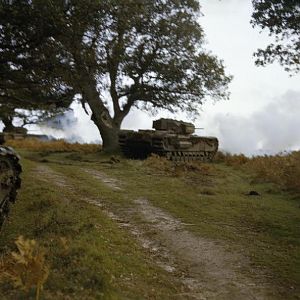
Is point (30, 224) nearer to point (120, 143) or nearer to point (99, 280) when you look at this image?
point (99, 280)

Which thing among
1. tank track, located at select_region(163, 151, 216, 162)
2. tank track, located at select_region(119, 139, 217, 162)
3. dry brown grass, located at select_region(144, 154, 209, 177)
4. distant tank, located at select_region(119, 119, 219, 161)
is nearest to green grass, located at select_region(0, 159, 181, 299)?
dry brown grass, located at select_region(144, 154, 209, 177)

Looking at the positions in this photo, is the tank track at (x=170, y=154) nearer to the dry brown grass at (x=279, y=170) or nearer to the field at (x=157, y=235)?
the dry brown grass at (x=279, y=170)

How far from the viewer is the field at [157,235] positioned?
5824 mm

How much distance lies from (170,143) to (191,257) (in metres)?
15.7

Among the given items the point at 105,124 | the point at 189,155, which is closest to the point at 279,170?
the point at 189,155

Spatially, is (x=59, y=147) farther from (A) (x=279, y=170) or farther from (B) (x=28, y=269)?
(B) (x=28, y=269)

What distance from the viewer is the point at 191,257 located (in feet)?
24.0

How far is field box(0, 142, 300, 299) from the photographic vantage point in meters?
5.82

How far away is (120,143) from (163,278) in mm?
18454

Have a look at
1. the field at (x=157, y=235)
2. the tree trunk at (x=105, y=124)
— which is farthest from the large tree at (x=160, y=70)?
the field at (x=157, y=235)

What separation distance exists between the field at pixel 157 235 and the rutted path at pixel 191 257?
0.01 metres

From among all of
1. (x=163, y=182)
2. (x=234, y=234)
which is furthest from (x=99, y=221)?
(x=163, y=182)

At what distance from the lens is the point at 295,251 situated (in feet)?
25.8

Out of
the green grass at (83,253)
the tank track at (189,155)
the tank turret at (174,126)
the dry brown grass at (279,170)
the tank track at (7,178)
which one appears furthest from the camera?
the tank turret at (174,126)
